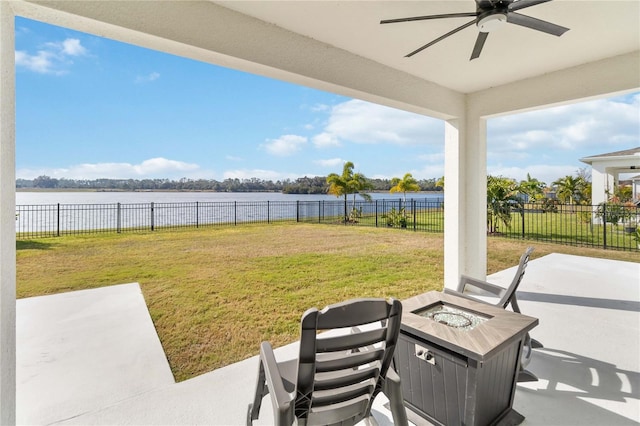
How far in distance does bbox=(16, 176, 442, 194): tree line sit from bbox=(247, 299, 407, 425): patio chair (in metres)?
5.14

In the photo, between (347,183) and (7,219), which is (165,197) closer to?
(347,183)

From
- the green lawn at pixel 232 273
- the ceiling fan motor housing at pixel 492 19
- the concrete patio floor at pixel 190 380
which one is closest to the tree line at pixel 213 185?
the green lawn at pixel 232 273

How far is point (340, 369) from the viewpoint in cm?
116

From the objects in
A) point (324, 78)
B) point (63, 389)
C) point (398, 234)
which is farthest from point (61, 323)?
point (398, 234)

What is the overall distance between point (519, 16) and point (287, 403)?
2399mm

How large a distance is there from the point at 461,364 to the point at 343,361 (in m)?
0.73

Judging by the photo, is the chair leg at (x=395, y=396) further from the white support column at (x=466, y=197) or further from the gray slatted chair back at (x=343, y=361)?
the white support column at (x=466, y=197)

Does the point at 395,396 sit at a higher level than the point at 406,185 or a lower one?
lower

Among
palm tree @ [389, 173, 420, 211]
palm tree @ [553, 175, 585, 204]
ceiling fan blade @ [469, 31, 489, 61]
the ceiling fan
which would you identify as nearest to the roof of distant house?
palm tree @ [553, 175, 585, 204]

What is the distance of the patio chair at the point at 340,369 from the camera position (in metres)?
1.05

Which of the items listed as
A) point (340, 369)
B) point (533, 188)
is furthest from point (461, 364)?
point (533, 188)

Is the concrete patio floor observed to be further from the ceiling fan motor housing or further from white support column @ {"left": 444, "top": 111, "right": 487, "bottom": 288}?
the ceiling fan motor housing

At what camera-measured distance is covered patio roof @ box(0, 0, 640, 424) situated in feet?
5.10

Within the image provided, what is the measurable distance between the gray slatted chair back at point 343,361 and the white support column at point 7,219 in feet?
5.36
